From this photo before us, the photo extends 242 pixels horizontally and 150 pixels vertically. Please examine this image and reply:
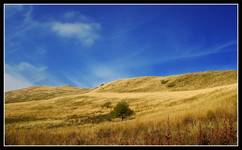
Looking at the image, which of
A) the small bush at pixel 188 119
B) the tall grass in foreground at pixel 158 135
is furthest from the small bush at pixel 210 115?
the small bush at pixel 188 119

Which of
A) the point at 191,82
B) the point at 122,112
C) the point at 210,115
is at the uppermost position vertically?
the point at 191,82

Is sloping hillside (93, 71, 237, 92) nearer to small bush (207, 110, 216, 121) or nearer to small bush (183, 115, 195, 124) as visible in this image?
small bush (207, 110, 216, 121)

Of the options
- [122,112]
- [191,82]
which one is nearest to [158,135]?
[122,112]

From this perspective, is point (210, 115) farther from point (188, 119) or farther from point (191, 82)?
point (191, 82)

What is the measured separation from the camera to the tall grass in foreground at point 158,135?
22.2ft

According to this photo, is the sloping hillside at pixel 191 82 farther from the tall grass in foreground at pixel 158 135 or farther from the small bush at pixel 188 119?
the tall grass in foreground at pixel 158 135

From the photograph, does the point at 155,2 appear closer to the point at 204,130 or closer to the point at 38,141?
the point at 204,130

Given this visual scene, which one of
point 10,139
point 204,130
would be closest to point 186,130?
point 204,130

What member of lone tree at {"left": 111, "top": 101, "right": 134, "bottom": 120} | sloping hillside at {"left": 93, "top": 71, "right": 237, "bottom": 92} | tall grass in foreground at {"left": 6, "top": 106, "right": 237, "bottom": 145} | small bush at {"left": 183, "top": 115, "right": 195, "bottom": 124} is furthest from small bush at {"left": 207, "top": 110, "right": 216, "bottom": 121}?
sloping hillside at {"left": 93, "top": 71, "right": 237, "bottom": 92}

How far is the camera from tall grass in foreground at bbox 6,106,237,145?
675 cm

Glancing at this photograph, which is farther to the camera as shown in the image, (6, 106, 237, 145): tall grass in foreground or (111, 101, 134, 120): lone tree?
(111, 101, 134, 120): lone tree

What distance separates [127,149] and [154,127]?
8.77ft

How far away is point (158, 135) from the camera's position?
763cm

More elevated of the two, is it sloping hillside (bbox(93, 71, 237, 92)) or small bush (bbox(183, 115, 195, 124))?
sloping hillside (bbox(93, 71, 237, 92))
